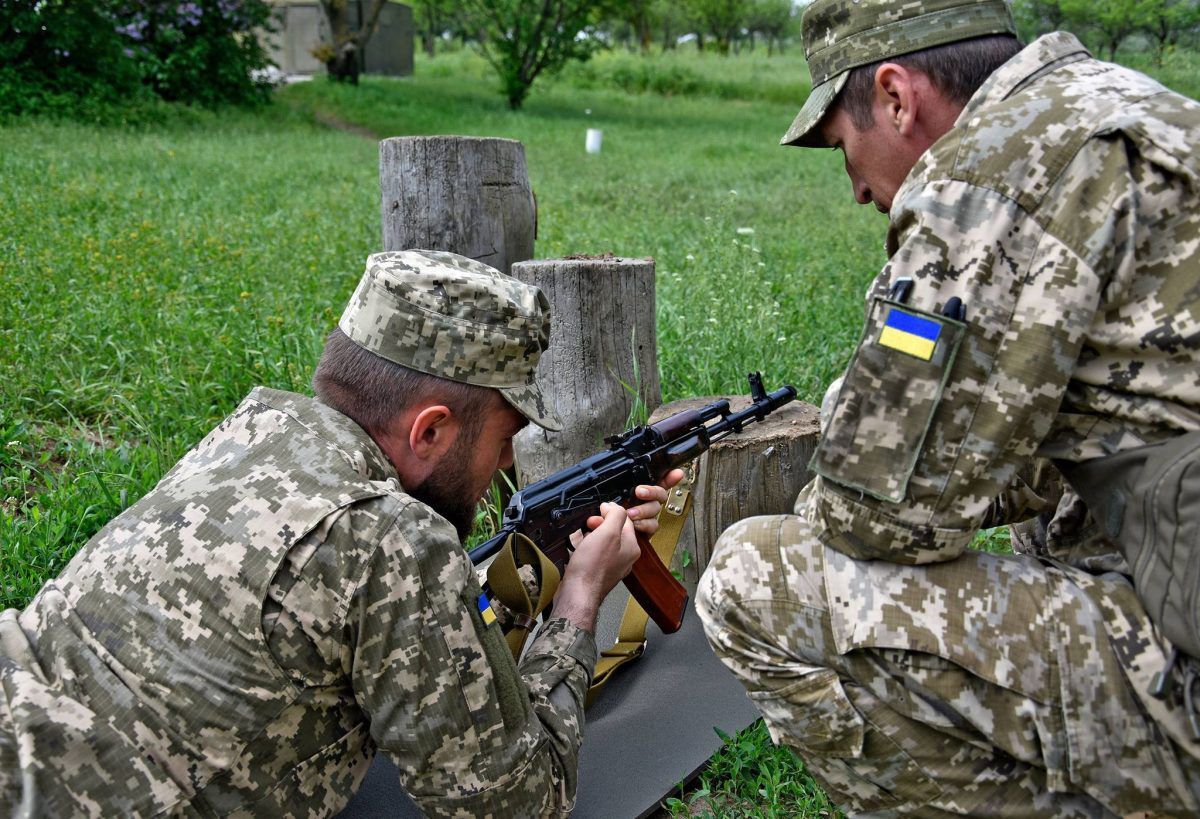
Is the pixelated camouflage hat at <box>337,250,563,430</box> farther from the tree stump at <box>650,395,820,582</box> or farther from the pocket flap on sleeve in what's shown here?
the tree stump at <box>650,395,820,582</box>

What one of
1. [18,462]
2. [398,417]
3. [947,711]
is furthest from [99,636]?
[18,462]

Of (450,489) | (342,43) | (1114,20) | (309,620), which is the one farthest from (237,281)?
(1114,20)

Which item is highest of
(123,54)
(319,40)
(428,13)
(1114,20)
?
(428,13)

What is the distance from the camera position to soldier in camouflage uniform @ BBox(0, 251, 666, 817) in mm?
1892

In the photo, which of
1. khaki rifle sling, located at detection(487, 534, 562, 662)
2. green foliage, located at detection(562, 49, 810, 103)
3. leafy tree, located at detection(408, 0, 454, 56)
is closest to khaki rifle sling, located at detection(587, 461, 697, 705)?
khaki rifle sling, located at detection(487, 534, 562, 662)

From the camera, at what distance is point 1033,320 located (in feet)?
6.23

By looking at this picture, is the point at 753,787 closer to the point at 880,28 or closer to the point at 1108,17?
the point at 880,28

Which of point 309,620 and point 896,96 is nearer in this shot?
point 309,620

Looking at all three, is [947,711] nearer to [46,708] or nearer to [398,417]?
[398,417]

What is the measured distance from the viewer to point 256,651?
1912mm

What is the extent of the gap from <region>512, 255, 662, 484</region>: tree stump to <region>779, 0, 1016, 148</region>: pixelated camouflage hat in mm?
1574

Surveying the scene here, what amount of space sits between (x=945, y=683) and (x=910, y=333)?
0.71 metres

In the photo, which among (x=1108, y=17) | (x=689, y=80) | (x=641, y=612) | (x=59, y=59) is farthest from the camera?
(x=689, y=80)

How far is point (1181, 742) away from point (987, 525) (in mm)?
912
